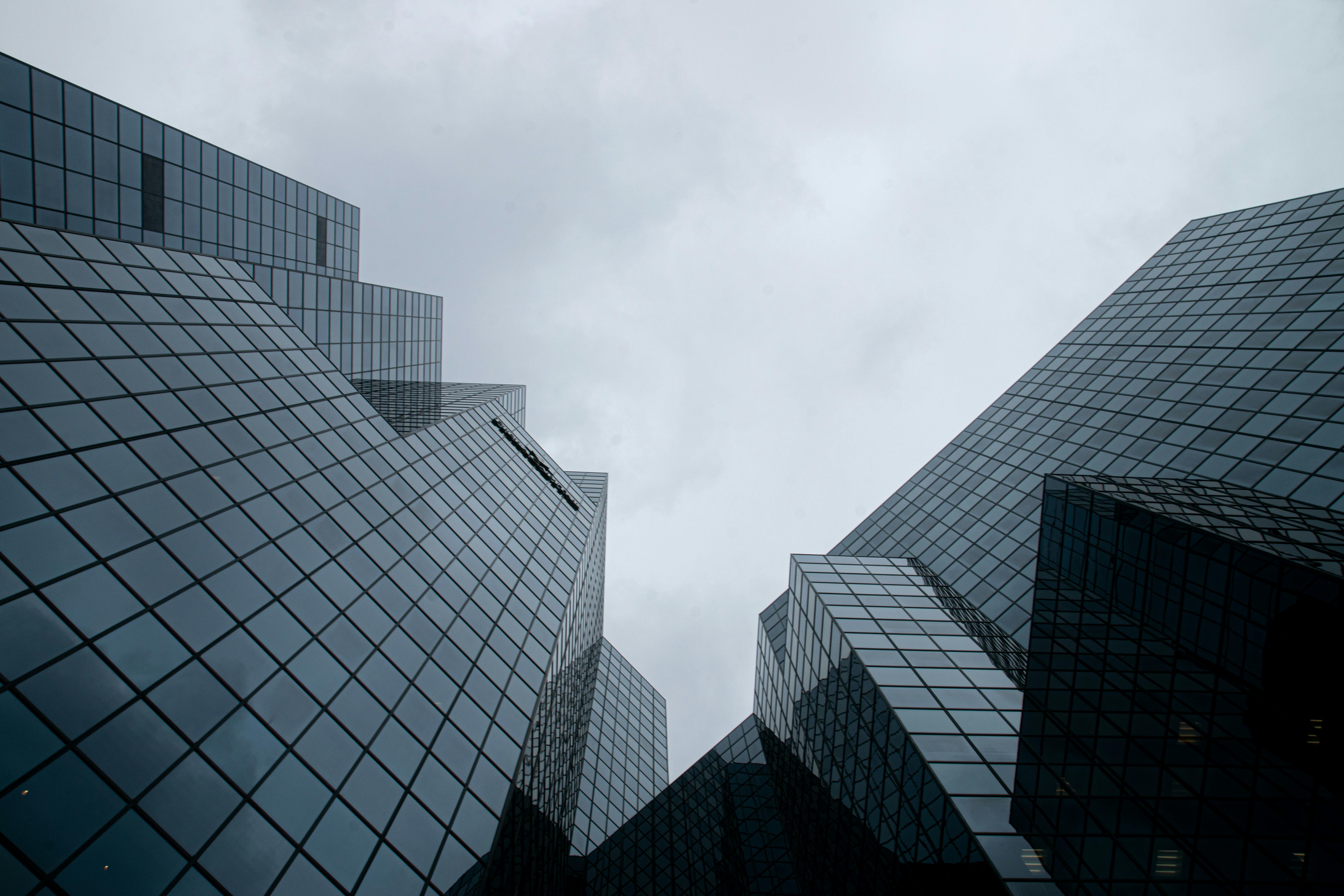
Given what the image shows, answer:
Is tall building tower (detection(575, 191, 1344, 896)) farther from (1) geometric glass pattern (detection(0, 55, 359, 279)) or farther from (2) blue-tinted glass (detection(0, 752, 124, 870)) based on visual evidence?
(1) geometric glass pattern (detection(0, 55, 359, 279))

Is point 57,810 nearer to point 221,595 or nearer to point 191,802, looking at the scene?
point 191,802

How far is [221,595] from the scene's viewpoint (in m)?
12.8

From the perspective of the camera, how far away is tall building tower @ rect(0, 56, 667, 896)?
9.30m

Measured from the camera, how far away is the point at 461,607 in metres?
20.6

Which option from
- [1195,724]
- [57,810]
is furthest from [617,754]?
[57,810]

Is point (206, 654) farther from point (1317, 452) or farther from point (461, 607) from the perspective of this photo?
point (1317, 452)

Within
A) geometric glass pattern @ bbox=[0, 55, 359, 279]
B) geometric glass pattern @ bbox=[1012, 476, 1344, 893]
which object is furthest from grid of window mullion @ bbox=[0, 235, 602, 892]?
geometric glass pattern @ bbox=[1012, 476, 1344, 893]

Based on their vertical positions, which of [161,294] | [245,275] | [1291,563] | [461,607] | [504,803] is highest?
[245,275]

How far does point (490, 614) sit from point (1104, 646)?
21.9 m

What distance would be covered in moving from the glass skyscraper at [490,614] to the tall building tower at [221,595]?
0.08 metres

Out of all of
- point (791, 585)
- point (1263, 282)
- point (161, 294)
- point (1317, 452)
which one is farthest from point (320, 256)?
point (1263, 282)

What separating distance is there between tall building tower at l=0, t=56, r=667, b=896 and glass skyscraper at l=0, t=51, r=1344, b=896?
0.08m

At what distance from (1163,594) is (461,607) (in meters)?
23.5

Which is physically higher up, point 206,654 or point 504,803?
point 206,654
